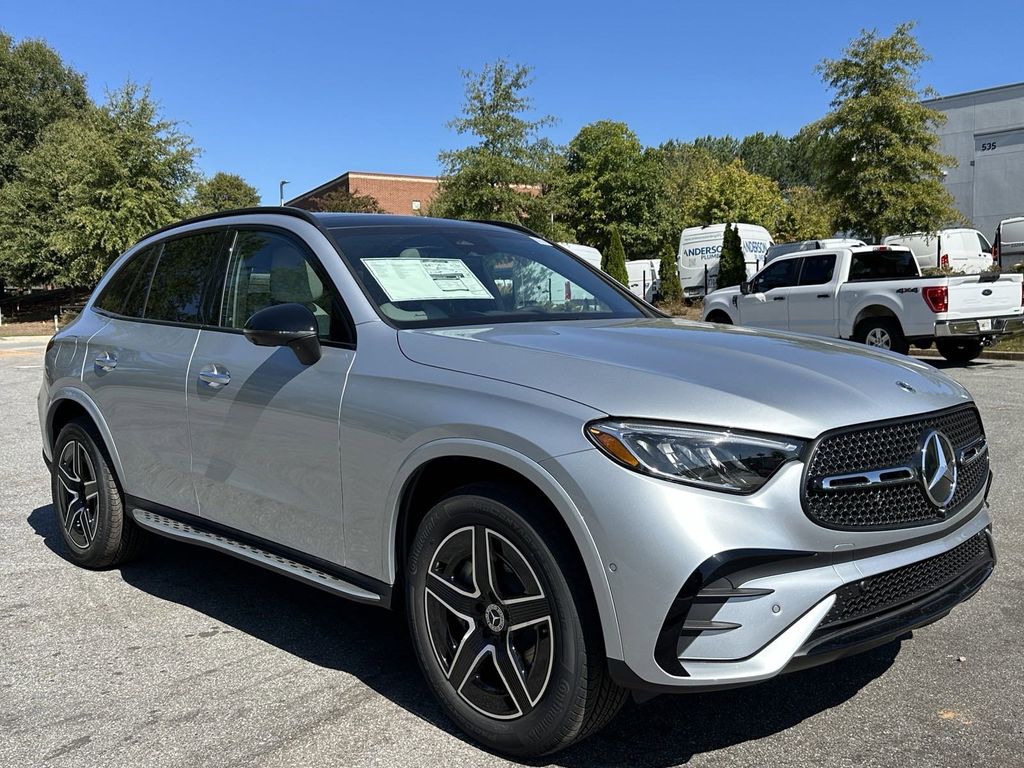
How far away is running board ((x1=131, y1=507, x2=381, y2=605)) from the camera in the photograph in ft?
10.7

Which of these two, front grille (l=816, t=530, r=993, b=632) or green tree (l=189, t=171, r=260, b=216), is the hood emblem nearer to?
front grille (l=816, t=530, r=993, b=632)

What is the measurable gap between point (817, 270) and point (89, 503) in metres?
13.4

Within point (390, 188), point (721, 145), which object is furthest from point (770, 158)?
point (390, 188)

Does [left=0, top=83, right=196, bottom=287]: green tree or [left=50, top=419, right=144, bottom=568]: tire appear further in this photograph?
[left=0, top=83, right=196, bottom=287]: green tree

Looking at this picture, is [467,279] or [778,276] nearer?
[467,279]

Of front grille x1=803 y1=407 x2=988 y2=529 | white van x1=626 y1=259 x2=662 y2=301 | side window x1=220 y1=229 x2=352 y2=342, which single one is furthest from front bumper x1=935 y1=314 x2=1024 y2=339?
white van x1=626 y1=259 x2=662 y2=301

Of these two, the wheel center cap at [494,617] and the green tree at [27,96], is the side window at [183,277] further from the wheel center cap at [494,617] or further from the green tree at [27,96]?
the green tree at [27,96]

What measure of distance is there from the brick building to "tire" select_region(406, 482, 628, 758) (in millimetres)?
67058

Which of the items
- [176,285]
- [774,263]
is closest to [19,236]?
[774,263]

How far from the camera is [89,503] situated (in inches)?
188

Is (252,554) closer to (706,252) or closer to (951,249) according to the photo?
(951,249)

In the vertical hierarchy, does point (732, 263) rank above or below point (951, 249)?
below

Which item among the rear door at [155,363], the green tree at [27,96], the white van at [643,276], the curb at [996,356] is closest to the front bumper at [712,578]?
the rear door at [155,363]

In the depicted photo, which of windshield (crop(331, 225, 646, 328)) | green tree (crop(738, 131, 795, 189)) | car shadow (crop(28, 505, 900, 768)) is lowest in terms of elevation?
car shadow (crop(28, 505, 900, 768))
